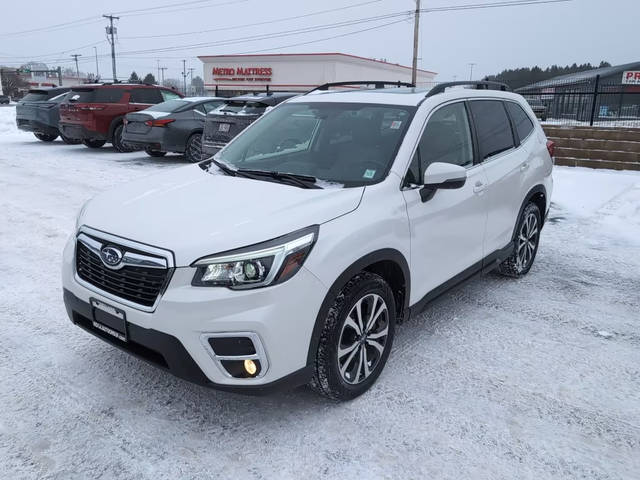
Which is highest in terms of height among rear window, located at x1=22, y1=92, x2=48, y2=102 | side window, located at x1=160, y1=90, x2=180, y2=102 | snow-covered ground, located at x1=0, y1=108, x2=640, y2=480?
side window, located at x1=160, y1=90, x2=180, y2=102

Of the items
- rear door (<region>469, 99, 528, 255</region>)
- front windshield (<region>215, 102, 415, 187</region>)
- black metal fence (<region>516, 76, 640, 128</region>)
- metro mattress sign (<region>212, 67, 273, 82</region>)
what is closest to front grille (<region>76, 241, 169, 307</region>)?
front windshield (<region>215, 102, 415, 187</region>)

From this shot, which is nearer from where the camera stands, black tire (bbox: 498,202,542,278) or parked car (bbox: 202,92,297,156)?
black tire (bbox: 498,202,542,278)

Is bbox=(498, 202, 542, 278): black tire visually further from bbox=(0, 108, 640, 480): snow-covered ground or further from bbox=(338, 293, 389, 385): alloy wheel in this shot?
bbox=(338, 293, 389, 385): alloy wheel

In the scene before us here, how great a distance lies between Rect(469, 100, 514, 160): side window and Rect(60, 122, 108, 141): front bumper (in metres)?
11.5

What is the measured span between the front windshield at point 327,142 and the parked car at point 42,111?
1287 cm

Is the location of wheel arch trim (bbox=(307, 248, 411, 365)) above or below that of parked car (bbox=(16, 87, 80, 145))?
below

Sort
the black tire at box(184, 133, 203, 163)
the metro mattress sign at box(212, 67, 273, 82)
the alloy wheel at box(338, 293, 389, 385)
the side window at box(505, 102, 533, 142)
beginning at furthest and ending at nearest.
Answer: the metro mattress sign at box(212, 67, 273, 82) → the black tire at box(184, 133, 203, 163) → the side window at box(505, 102, 533, 142) → the alloy wheel at box(338, 293, 389, 385)

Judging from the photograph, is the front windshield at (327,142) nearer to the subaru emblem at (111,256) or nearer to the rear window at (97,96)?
the subaru emblem at (111,256)

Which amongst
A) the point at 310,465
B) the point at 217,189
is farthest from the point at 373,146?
the point at 310,465

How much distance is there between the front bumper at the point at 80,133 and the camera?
13.5 meters

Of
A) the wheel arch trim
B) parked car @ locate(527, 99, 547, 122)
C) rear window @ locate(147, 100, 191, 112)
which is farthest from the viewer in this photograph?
parked car @ locate(527, 99, 547, 122)

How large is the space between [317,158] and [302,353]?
Result: 148 centimetres

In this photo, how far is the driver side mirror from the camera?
330cm

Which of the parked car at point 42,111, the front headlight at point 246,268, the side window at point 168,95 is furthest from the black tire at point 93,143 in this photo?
the front headlight at point 246,268
